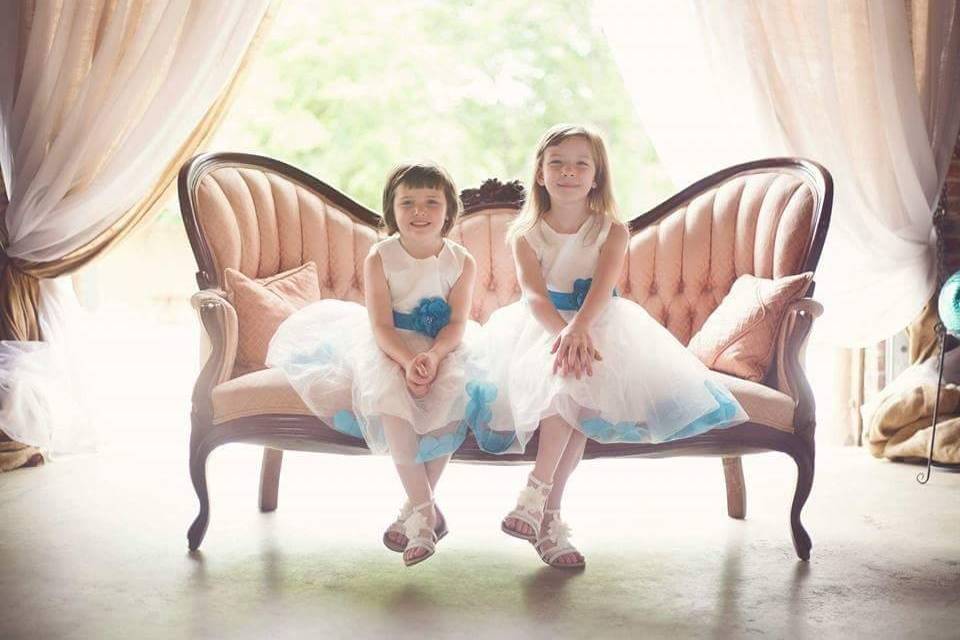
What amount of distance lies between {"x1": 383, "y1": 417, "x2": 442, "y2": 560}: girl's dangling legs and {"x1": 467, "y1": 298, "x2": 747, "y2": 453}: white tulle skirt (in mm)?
154

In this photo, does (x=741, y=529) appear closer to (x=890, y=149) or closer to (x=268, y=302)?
(x=268, y=302)

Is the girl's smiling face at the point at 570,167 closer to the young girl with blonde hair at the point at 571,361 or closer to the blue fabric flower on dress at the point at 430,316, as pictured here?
the young girl with blonde hair at the point at 571,361

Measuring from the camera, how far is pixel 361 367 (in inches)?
96.4

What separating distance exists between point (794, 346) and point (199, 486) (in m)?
1.50

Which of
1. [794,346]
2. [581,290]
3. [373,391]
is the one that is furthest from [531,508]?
[794,346]

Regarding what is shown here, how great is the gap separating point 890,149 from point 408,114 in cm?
507

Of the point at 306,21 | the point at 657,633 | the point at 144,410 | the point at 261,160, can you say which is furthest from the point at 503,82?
the point at 657,633

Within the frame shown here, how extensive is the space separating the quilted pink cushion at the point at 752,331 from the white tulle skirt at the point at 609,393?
9.9 inches

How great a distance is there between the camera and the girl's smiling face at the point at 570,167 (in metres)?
2.60

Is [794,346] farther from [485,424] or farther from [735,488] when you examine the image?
[485,424]

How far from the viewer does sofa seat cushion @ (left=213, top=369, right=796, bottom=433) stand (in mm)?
2490

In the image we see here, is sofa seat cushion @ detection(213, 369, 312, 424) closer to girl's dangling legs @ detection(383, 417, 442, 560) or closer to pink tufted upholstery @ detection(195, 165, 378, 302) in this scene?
girl's dangling legs @ detection(383, 417, 442, 560)

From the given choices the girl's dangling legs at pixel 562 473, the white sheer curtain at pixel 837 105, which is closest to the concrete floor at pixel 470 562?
the girl's dangling legs at pixel 562 473

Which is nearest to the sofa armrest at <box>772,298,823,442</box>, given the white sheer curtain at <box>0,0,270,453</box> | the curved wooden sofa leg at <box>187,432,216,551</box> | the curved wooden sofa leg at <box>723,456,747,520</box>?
the curved wooden sofa leg at <box>723,456,747,520</box>
